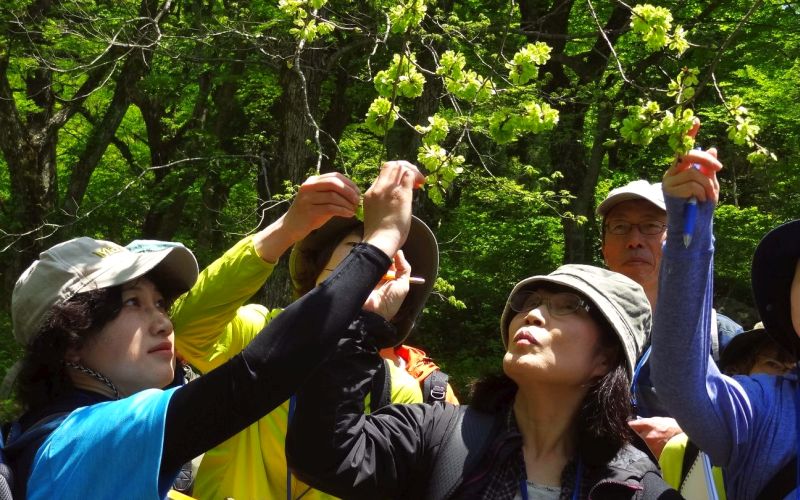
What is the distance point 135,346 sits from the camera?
87.7 inches

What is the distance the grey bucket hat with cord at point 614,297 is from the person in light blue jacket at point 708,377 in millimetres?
396

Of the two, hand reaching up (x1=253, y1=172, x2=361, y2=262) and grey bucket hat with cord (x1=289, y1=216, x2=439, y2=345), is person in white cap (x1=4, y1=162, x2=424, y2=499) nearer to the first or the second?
hand reaching up (x1=253, y1=172, x2=361, y2=262)

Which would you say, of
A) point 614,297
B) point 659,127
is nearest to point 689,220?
point 659,127

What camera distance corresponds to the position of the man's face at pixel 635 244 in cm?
364

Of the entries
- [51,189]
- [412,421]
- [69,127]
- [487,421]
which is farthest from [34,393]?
[69,127]

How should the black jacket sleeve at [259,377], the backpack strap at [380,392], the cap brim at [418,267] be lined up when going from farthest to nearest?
the cap brim at [418,267] < the backpack strap at [380,392] < the black jacket sleeve at [259,377]

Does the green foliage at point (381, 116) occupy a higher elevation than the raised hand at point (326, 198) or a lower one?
higher

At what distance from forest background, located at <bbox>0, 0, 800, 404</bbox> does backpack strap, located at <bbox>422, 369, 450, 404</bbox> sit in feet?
10.00

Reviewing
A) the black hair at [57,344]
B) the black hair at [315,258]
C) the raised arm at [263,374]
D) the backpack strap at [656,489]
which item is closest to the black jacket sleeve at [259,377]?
the raised arm at [263,374]

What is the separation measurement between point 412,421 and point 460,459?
0.18 meters

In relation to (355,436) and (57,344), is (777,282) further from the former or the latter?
(57,344)

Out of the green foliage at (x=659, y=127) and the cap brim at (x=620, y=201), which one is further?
the cap brim at (x=620, y=201)

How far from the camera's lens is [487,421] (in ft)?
8.00

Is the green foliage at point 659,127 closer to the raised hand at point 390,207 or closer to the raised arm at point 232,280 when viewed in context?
the raised hand at point 390,207
